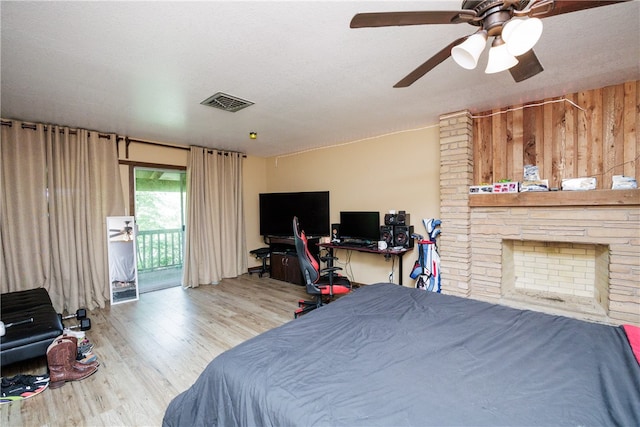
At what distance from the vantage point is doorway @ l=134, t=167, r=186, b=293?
4.74 m

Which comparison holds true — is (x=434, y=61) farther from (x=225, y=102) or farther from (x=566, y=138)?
(x=566, y=138)

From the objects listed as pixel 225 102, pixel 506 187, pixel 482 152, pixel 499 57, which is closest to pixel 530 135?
pixel 482 152

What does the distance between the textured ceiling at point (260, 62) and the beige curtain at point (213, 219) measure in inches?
57.6

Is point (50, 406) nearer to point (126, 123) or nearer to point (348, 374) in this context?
point (348, 374)

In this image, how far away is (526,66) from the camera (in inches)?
57.3

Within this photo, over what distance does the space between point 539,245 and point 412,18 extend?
10.7ft

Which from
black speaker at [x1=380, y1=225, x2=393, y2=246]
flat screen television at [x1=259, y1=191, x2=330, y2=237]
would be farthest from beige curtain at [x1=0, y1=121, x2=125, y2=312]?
black speaker at [x1=380, y1=225, x2=393, y2=246]

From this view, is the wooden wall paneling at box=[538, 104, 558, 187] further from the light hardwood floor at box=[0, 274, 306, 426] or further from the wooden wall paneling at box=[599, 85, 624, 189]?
the light hardwood floor at box=[0, 274, 306, 426]

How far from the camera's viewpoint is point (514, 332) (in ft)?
4.92

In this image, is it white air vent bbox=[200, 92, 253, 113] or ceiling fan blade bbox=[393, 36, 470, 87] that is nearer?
ceiling fan blade bbox=[393, 36, 470, 87]

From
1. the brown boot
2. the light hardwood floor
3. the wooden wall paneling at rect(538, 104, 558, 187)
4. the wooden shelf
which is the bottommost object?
the light hardwood floor

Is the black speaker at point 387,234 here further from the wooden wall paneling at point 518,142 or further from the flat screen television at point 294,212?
the wooden wall paneling at point 518,142

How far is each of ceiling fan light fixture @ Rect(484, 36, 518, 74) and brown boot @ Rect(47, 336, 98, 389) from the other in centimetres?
345

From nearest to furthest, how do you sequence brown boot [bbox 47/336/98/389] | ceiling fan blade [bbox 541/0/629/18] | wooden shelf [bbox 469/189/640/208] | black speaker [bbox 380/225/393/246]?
ceiling fan blade [bbox 541/0/629/18] < brown boot [bbox 47/336/98/389] < wooden shelf [bbox 469/189/640/208] < black speaker [bbox 380/225/393/246]
